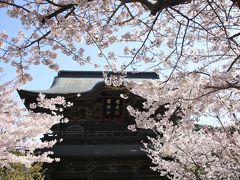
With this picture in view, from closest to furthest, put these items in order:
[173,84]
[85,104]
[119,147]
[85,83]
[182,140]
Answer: [173,84] → [182,140] → [119,147] → [85,104] → [85,83]

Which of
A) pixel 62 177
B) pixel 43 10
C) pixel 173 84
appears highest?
pixel 43 10

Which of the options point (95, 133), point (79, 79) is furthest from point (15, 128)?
point (79, 79)

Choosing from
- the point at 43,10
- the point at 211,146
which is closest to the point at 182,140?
the point at 211,146

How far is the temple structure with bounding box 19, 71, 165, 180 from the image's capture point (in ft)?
47.3

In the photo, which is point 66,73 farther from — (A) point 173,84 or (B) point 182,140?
(A) point 173,84

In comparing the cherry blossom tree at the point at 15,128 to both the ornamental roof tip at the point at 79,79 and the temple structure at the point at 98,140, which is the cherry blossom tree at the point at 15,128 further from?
the ornamental roof tip at the point at 79,79

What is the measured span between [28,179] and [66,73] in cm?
1084

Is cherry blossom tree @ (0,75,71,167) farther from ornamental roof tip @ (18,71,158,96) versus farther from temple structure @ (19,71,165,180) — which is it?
ornamental roof tip @ (18,71,158,96)

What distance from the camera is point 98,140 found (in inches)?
592

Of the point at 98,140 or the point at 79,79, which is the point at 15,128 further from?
the point at 79,79

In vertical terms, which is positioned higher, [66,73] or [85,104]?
[66,73]

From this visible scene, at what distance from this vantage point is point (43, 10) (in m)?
5.36

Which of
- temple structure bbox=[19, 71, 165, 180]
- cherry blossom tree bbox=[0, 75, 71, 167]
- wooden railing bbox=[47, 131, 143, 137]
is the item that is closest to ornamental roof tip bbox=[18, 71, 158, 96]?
temple structure bbox=[19, 71, 165, 180]

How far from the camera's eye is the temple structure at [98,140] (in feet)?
47.3
